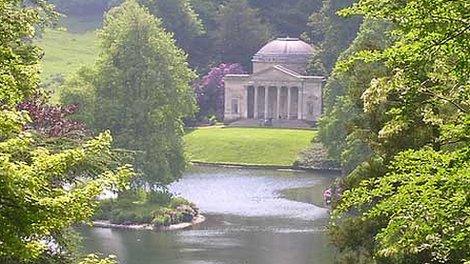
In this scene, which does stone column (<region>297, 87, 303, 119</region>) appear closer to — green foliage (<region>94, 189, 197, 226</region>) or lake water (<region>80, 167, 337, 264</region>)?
lake water (<region>80, 167, 337, 264</region>)

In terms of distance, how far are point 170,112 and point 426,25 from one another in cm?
3927

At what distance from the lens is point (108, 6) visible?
11531 cm

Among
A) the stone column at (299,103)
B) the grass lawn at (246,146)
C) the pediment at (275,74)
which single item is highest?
the pediment at (275,74)

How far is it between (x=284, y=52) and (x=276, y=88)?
3.02 m

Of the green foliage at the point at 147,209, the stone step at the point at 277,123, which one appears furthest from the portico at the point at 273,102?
the green foliage at the point at 147,209

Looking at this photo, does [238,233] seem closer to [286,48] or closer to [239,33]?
[286,48]

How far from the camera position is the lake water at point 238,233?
115 ft

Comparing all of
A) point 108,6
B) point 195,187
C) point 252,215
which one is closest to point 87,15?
point 108,6

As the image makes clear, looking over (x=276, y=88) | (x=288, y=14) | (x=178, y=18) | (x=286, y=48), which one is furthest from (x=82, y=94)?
(x=288, y=14)

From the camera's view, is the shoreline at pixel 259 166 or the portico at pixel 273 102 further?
the portico at pixel 273 102

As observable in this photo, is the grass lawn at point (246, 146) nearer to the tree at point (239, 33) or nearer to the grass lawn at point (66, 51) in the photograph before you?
the tree at point (239, 33)

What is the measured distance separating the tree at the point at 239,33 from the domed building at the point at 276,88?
3.68m

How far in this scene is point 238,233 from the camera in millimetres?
39594

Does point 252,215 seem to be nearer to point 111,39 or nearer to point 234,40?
point 111,39
